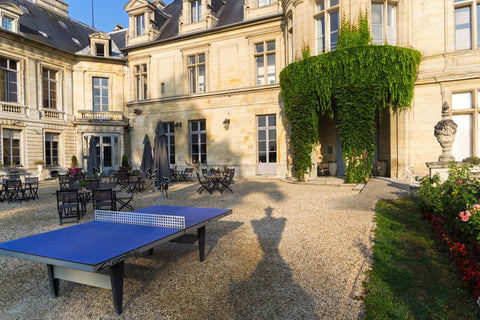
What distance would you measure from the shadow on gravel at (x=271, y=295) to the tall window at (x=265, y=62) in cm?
1303

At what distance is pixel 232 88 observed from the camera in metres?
16.3

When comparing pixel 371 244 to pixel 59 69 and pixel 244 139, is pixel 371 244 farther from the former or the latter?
pixel 59 69

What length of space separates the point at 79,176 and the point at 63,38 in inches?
476

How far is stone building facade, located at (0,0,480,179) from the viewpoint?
1153 cm

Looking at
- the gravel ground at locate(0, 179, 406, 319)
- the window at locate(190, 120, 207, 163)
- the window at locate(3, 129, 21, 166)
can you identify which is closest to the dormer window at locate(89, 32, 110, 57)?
the window at locate(3, 129, 21, 166)

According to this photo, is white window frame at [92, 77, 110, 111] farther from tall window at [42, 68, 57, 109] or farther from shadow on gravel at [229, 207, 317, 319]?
shadow on gravel at [229, 207, 317, 319]

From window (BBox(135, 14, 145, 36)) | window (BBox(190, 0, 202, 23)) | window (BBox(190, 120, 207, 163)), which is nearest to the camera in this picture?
window (BBox(190, 120, 207, 163))

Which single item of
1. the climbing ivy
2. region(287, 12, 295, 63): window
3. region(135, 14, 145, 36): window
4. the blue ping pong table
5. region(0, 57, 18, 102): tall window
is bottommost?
the blue ping pong table

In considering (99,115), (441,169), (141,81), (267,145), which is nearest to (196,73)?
(141,81)

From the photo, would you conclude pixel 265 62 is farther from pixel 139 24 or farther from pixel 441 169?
pixel 441 169

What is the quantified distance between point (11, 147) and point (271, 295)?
1756 cm

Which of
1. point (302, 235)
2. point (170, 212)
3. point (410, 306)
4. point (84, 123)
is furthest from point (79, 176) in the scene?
point (410, 306)

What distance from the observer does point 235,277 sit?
3604 millimetres

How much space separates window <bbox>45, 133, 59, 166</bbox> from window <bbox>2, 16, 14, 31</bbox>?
5838 millimetres
